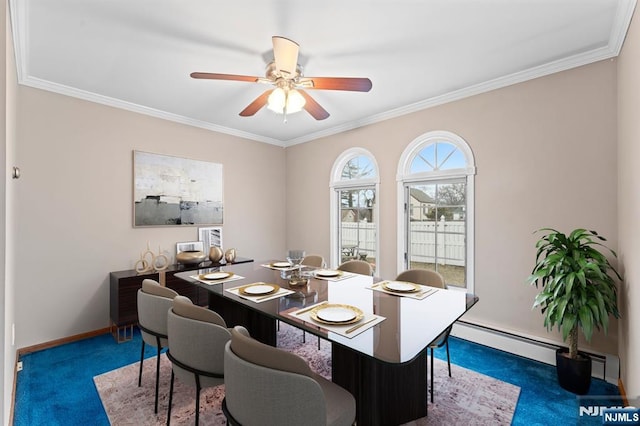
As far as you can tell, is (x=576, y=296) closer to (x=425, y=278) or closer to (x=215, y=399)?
(x=425, y=278)

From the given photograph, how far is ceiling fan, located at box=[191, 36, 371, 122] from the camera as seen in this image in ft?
6.34

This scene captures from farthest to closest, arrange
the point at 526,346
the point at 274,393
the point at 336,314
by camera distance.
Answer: the point at 526,346 → the point at 336,314 → the point at 274,393

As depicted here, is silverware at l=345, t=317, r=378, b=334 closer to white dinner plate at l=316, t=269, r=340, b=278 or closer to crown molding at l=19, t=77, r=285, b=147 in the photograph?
white dinner plate at l=316, t=269, r=340, b=278

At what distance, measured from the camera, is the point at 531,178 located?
2770mm

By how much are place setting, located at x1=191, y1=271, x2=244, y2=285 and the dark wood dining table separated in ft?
0.09

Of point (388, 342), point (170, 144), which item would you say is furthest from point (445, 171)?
point (170, 144)

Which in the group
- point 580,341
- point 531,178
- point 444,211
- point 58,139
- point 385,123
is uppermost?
point 385,123

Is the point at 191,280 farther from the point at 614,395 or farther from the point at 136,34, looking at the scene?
the point at 614,395

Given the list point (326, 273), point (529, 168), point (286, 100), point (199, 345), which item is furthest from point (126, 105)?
point (529, 168)

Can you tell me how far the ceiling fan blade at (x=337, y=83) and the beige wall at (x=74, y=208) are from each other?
2504 millimetres

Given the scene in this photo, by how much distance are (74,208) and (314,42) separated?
2.99 meters

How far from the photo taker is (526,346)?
2.75m

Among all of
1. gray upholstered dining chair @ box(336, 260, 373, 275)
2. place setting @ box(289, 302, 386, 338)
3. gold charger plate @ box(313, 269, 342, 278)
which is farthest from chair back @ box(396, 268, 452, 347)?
place setting @ box(289, 302, 386, 338)

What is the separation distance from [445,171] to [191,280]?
112 inches
